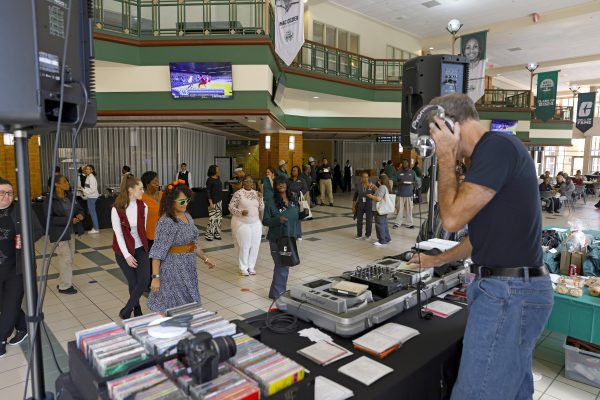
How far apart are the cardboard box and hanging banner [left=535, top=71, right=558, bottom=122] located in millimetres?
16340

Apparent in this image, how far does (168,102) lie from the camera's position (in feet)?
31.8

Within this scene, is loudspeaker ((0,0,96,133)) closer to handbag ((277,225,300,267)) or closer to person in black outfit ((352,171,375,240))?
handbag ((277,225,300,267))

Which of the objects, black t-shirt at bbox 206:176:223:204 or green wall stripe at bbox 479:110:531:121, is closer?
black t-shirt at bbox 206:176:223:204

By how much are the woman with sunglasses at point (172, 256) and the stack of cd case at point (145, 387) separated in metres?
2.33

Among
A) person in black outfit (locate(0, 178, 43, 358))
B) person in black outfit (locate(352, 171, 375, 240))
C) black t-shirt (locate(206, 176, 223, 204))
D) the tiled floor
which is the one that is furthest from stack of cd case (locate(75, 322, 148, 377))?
person in black outfit (locate(352, 171, 375, 240))

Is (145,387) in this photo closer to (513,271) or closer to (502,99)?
(513,271)

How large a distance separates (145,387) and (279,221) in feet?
12.6

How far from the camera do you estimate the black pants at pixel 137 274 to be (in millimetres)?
4391

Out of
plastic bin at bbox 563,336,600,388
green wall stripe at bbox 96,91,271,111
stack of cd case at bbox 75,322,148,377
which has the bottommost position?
plastic bin at bbox 563,336,600,388

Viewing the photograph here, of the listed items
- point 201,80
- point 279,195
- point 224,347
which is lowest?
point 224,347

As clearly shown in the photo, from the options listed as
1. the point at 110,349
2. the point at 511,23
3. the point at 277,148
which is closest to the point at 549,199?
the point at 511,23

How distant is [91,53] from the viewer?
167cm

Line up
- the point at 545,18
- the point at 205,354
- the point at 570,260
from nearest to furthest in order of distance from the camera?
the point at 205,354 < the point at 570,260 < the point at 545,18

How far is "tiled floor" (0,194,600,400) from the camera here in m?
3.56
